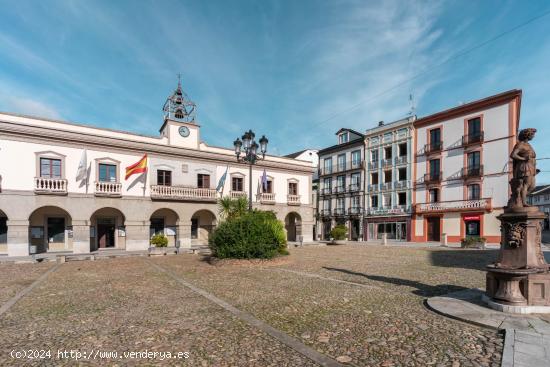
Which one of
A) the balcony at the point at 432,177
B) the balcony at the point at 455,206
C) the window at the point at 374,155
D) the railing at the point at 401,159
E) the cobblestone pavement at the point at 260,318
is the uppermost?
the window at the point at 374,155

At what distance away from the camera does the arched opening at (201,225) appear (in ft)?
88.8

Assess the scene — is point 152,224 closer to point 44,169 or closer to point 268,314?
point 44,169

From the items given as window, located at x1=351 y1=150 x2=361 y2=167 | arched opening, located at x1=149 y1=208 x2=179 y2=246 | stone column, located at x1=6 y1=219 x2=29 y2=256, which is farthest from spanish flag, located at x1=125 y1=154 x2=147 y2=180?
window, located at x1=351 y1=150 x2=361 y2=167

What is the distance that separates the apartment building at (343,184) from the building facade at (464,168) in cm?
727

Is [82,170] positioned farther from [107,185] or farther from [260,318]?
[260,318]

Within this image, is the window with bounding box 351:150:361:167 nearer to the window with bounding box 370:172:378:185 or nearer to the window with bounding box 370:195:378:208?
the window with bounding box 370:172:378:185

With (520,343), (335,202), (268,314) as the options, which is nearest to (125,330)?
(268,314)

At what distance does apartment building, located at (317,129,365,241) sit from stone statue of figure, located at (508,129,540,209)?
3295cm

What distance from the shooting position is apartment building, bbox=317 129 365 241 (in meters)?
39.2

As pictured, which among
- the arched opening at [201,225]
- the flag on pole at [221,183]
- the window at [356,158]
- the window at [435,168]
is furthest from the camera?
the window at [356,158]

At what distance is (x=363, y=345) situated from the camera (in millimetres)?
4441

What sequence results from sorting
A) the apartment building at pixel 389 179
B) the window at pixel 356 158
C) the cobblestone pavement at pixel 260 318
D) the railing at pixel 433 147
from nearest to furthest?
the cobblestone pavement at pixel 260 318 → the railing at pixel 433 147 → the apartment building at pixel 389 179 → the window at pixel 356 158

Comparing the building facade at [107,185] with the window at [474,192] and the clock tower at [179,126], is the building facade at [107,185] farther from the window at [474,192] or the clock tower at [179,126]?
the window at [474,192]

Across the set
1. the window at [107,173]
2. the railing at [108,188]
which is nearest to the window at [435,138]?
the railing at [108,188]
